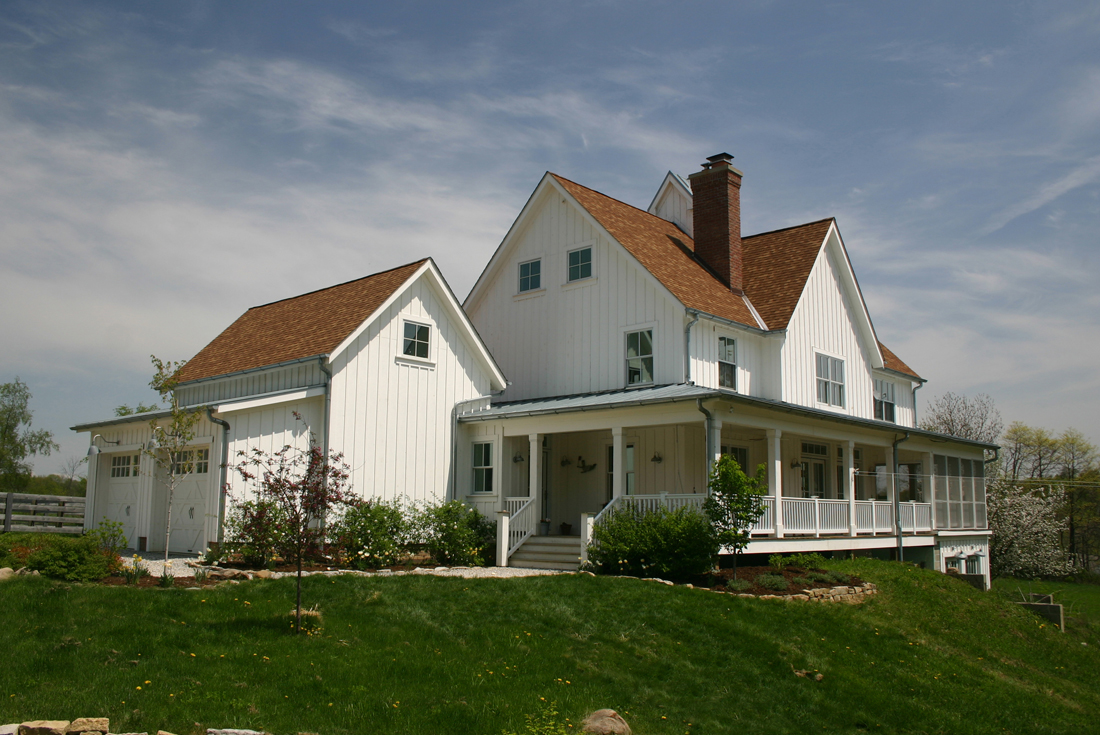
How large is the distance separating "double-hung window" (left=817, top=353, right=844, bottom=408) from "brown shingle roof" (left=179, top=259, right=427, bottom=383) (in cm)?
1168

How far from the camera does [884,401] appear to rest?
28.9m

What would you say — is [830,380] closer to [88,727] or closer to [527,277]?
[527,277]

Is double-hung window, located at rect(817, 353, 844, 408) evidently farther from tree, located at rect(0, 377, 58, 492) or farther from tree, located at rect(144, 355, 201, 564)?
tree, located at rect(0, 377, 58, 492)

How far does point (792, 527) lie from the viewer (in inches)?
741

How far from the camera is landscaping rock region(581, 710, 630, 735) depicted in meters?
8.15

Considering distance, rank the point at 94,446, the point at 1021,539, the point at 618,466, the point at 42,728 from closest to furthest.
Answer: the point at 42,728, the point at 618,466, the point at 94,446, the point at 1021,539

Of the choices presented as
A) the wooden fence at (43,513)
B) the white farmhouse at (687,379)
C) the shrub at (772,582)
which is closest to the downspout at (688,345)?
the white farmhouse at (687,379)

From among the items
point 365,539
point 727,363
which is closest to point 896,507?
point 727,363

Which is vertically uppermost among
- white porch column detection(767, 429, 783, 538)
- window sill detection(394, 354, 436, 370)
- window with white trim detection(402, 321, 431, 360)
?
window with white trim detection(402, 321, 431, 360)

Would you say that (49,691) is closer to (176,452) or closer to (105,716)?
(105,716)

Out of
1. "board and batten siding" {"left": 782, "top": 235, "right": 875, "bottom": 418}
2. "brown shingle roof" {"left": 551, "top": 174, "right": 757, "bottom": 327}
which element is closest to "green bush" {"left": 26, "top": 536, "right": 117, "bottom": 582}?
"brown shingle roof" {"left": 551, "top": 174, "right": 757, "bottom": 327}

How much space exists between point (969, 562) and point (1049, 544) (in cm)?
1294

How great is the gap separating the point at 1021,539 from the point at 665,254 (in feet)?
78.1

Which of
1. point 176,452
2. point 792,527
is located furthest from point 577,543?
point 176,452
